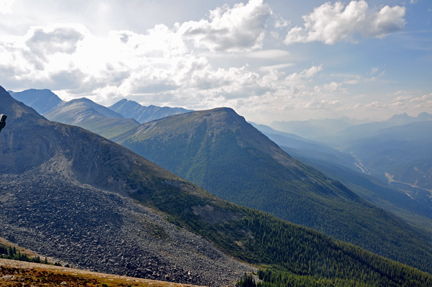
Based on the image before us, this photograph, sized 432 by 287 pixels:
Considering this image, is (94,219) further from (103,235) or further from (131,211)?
(131,211)

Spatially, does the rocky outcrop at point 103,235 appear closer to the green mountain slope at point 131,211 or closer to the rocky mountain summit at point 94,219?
the rocky mountain summit at point 94,219

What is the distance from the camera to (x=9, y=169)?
137000 millimetres

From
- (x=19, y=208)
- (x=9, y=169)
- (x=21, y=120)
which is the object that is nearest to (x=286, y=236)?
(x=19, y=208)

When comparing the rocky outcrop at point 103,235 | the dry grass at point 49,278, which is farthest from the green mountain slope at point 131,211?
the dry grass at point 49,278

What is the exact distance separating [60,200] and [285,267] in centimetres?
10929

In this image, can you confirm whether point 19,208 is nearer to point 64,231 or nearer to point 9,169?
point 64,231

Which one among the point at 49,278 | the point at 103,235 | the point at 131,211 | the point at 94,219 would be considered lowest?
the point at 103,235

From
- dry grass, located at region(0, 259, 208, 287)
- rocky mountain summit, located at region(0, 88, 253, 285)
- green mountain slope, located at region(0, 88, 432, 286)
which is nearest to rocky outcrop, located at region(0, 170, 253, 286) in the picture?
rocky mountain summit, located at region(0, 88, 253, 285)

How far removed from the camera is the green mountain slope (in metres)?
89.8

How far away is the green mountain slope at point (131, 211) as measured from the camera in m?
89.8

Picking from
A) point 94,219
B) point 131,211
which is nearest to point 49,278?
point 94,219

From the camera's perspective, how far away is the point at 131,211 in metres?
110

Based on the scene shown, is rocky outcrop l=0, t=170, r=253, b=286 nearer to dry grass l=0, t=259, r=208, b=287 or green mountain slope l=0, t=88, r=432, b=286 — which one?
green mountain slope l=0, t=88, r=432, b=286

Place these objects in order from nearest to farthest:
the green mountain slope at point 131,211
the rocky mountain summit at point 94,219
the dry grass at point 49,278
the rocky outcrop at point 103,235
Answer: the dry grass at point 49,278, the rocky outcrop at point 103,235, the rocky mountain summit at point 94,219, the green mountain slope at point 131,211
